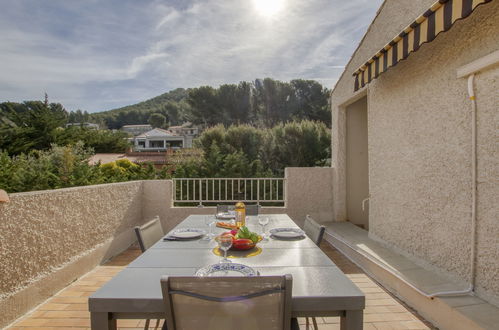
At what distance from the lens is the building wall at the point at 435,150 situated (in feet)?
7.84

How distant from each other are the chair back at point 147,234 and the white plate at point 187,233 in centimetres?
21

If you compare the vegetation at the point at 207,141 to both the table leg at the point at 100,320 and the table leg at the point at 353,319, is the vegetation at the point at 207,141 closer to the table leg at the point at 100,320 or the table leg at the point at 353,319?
the table leg at the point at 100,320

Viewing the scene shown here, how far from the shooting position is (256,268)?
64.2 inches

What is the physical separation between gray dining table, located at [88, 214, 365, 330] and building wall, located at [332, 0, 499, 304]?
1.63m

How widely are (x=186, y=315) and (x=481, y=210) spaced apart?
2530mm

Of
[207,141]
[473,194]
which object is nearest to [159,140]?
[207,141]

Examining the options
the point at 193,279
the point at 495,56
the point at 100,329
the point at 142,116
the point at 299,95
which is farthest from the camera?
the point at 142,116

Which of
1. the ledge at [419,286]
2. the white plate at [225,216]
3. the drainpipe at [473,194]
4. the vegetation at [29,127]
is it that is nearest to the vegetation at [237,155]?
the vegetation at [29,127]

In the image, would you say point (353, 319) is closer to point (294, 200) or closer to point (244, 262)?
point (244, 262)

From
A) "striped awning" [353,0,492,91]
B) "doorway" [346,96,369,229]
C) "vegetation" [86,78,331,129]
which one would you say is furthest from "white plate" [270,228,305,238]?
"vegetation" [86,78,331,129]

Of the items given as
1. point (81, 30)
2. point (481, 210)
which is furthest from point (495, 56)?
point (81, 30)

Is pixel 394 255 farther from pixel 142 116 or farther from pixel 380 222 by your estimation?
pixel 142 116

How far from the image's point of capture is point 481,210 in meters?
2.46

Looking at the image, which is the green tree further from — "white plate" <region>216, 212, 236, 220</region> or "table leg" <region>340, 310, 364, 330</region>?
"table leg" <region>340, 310, 364, 330</region>
